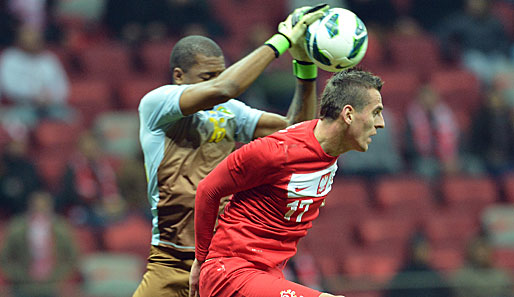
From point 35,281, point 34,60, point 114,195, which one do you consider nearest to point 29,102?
point 34,60

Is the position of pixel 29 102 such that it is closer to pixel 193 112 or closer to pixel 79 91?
pixel 79 91

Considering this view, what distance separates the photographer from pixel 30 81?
Answer: 9.55 metres

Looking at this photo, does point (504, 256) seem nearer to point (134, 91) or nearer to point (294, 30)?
point (134, 91)

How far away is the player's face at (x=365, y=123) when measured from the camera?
11.0 feet

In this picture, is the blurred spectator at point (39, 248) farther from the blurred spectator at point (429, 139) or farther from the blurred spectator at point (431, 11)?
the blurred spectator at point (431, 11)

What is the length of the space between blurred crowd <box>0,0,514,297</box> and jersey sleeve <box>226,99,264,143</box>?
3627 millimetres

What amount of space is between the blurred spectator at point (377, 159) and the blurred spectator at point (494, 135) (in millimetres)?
1408

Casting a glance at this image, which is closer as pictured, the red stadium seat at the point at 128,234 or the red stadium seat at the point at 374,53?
the red stadium seat at the point at 128,234

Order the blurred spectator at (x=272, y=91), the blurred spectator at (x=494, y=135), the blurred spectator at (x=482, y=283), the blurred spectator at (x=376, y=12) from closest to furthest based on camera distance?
the blurred spectator at (x=482, y=283), the blurred spectator at (x=272, y=91), the blurred spectator at (x=494, y=135), the blurred spectator at (x=376, y=12)

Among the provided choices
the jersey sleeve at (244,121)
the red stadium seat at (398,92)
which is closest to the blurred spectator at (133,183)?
the red stadium seat at (398,92)

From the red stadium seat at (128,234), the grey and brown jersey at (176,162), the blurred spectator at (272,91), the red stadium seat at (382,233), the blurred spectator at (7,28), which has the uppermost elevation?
the grey and brown jersey at (176,162)

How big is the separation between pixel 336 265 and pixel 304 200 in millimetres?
5801

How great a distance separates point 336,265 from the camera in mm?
9047

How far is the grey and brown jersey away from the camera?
13.2 feet
